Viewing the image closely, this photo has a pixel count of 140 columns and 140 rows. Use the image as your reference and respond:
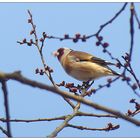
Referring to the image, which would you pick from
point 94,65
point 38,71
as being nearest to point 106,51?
point 38,71

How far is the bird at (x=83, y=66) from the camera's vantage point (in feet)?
19.4

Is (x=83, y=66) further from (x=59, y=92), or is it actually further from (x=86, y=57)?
(x=59, y=92)

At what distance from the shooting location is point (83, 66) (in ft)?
20.1

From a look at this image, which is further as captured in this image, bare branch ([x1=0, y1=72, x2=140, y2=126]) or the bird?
the bird

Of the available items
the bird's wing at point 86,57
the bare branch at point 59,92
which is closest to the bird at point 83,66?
the bird's wing at point 86,57

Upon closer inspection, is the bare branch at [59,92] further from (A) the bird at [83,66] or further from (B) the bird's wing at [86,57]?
(B) the bird's wing at [86,57]

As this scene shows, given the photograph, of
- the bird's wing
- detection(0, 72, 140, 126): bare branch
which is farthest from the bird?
detection(0, 72, 140, 126): bare branch

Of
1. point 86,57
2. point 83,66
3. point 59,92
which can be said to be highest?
point 86,57

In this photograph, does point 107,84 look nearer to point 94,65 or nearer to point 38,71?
point 38,71

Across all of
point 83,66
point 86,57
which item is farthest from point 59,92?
point 86,57

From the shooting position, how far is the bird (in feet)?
19.4

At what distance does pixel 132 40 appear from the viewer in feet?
7.08

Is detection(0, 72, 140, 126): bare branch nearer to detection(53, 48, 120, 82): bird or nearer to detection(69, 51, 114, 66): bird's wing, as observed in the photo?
detection(53, 48, 120, 82): bird

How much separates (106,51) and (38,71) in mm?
1644
